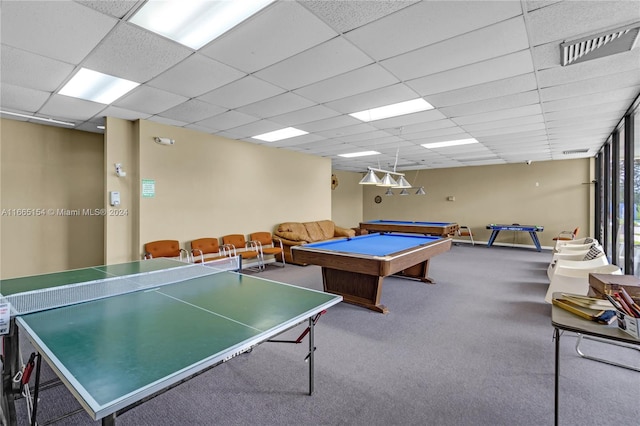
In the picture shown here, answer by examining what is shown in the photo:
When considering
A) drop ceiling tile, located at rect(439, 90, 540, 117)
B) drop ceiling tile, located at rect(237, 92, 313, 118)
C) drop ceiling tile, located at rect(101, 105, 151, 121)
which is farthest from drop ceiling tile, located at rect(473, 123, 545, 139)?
drop ceiling tile, located at rect(101, 105, 151, 121)

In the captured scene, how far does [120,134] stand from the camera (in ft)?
15.3

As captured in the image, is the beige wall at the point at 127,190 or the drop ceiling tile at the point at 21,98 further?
the beige wall at the point at 127,190

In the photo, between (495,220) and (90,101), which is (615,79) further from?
(495,220)

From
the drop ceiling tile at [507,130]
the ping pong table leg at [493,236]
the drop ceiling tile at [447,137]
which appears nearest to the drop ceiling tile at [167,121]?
the drop ceiling tile at [447,137]

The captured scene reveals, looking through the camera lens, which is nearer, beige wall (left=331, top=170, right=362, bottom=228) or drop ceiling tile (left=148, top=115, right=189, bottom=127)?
drop ceiling tile (left=148, top=115, right=189, bottom=127)

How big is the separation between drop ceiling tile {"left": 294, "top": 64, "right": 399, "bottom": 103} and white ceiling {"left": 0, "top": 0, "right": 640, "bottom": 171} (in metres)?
0.02

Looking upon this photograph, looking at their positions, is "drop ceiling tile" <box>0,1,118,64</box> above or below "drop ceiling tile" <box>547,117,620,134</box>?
below

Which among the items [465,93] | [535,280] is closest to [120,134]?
[465,93]

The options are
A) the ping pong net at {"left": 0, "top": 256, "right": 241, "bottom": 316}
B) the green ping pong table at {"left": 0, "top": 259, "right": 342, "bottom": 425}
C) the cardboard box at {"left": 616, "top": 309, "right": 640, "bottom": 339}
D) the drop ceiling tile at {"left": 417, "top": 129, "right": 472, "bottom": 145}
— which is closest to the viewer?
the green ping pong table at {"left": 0, "top": 259, "right": 342, "bottom": 425}

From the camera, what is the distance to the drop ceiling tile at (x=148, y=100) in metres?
3.54

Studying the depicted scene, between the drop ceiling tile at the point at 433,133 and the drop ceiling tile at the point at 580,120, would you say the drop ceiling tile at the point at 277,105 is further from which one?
the drop ceiling tile at the point at 580,120

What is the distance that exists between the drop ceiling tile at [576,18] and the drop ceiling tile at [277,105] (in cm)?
242

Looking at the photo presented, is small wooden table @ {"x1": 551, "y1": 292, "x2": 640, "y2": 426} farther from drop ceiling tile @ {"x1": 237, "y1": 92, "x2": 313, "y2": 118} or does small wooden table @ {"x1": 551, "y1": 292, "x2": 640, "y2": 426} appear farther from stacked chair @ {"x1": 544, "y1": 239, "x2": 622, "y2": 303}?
drop ceiling tile @ {"x1": 237, "y1": 92, "x2": 313, "y2": 118}

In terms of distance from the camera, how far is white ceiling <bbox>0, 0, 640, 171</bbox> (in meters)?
2.11
